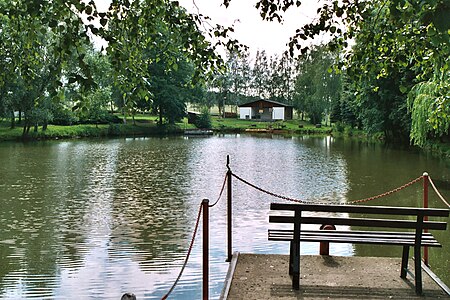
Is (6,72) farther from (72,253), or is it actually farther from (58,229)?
(58,229)

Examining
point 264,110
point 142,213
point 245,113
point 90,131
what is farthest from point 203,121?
point 142,213

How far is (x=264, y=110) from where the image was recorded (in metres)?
91.2

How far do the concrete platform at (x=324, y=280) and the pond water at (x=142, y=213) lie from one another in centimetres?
89

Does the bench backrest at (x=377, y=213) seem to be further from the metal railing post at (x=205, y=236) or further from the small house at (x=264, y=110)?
the small house at (x=264, y=110)

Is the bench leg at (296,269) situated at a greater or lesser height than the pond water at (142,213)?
greater

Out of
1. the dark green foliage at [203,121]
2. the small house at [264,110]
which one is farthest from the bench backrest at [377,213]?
the small house at [264,110]

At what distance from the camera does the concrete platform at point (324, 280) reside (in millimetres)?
5512

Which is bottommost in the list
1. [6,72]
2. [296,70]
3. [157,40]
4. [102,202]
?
[102,202]

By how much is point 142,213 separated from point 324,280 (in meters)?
7.73

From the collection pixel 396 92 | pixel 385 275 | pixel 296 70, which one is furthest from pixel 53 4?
pixel 296 70

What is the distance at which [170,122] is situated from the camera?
64312 millimetres

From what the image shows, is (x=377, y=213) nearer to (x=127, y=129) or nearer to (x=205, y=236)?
(x=205, y=236)

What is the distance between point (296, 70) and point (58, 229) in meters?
96.0

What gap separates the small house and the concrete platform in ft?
Result: 275
